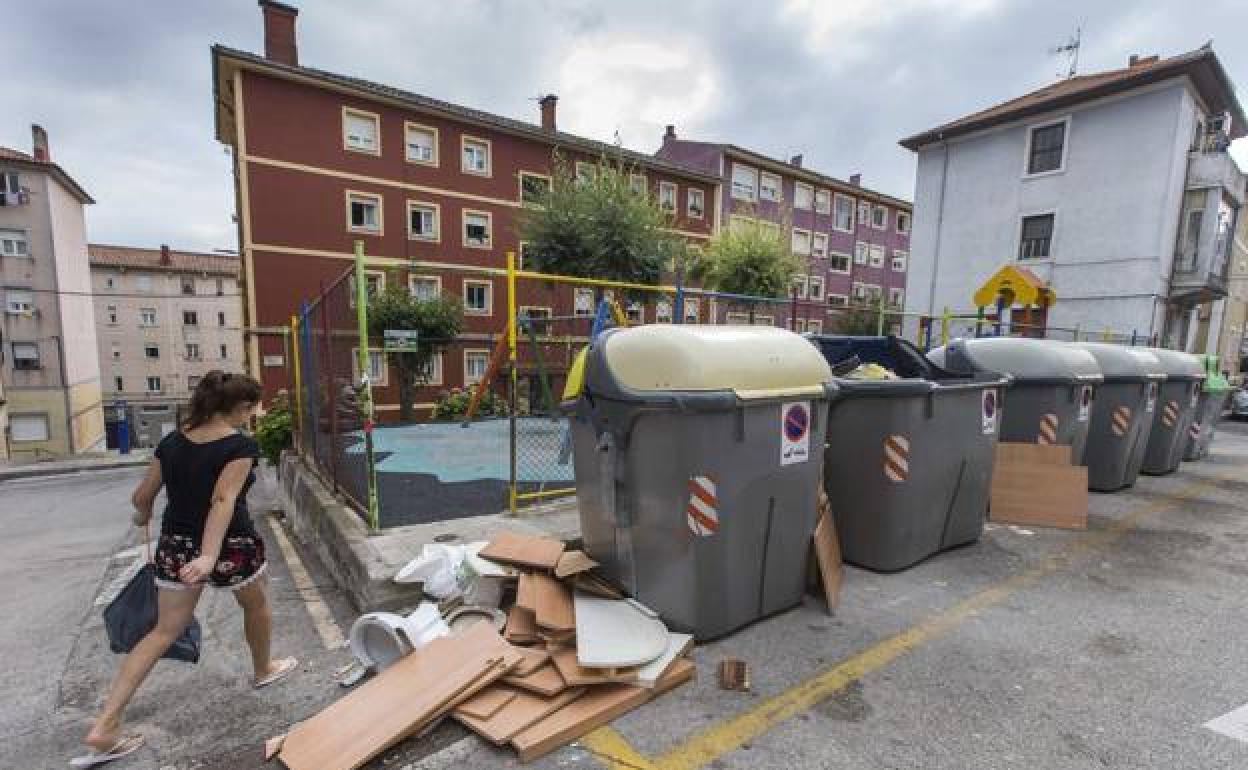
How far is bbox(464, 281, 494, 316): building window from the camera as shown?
21906mm

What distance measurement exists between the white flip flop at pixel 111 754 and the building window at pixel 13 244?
35485 mm

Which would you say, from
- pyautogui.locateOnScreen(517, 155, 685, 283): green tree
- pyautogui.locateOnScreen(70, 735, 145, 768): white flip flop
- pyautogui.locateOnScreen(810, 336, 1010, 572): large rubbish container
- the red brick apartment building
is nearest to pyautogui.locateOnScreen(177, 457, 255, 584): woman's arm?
pyautogui.locateOnScreen(70, 735, 145, 768): white flip flop

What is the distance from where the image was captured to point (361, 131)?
64.3 ft

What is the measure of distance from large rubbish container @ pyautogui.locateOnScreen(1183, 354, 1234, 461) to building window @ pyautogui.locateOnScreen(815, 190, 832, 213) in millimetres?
25352

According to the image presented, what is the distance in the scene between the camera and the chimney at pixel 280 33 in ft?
60.2

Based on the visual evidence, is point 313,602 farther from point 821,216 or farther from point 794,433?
point 821,216

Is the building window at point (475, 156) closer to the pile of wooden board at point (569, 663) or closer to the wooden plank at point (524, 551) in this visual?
the wooden plank at point (524, 551)

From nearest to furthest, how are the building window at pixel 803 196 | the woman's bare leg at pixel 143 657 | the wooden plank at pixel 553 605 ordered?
the woman's bare leg at pixel 143 657 → the wooden plank at pixel 553 605 → the building window at pixel 803 196

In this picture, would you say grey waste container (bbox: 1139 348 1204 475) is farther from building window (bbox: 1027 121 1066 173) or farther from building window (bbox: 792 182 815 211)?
building window (bbox: 792 182 815 211)

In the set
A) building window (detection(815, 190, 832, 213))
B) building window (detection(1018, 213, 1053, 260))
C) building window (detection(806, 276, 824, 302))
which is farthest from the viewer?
building window (detection(806, 276, 824, 302))

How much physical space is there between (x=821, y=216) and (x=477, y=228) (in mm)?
20558

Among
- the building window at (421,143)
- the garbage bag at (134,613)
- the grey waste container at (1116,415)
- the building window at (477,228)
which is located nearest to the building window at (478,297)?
the building window at (477,228)

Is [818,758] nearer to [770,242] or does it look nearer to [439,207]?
[770,242]

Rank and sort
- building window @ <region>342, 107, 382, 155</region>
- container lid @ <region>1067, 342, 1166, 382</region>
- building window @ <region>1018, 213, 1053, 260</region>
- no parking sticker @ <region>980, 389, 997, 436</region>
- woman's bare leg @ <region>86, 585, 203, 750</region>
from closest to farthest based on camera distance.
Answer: woman's bare leg @ <region>86, 585, 203, 750</region> → no parking sticker @ <region>980, 389, 997, 436</region> → container lid @ <region>1067, 342, 1166, 382</region> → building window @ <region>1018, 213, 1053, 260</region> → building window @ <region>342, 107, 382, 155</region>
